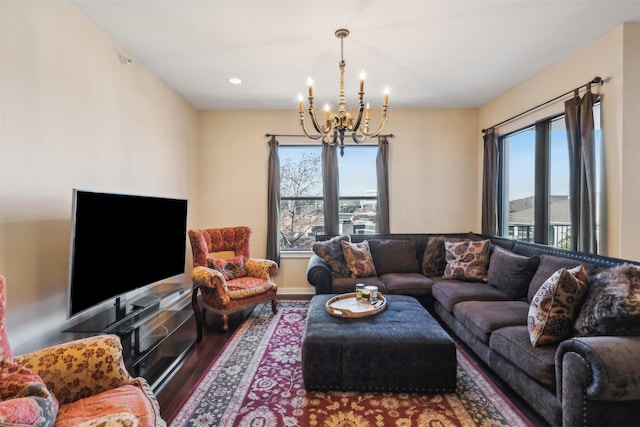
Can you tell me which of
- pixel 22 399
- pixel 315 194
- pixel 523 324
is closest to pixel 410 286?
pixel 523 324

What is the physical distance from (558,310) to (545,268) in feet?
2.95

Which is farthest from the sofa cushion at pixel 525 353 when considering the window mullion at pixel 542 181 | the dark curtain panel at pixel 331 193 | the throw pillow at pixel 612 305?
the dark curtain panel at pixel 331 193

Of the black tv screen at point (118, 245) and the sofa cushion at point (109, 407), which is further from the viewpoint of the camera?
the black tv screen at point (118, 245)

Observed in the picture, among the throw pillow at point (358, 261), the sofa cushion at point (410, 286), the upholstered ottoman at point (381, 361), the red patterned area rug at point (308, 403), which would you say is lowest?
the red patterned area rug at point (308, 403)

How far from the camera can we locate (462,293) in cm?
289

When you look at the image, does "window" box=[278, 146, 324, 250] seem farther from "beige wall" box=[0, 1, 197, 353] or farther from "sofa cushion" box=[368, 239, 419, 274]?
"beige wall" box=[0, 1, 197, 353]

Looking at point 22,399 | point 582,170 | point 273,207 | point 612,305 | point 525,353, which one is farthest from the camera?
point 273,207

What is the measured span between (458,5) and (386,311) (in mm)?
2526

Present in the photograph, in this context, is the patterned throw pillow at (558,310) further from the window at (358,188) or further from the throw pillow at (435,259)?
the window at (358,188)

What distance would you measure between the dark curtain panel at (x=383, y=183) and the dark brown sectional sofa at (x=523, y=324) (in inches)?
10.3

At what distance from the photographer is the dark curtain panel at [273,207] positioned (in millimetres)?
4328

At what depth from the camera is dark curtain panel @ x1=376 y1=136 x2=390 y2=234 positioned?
4379 mm

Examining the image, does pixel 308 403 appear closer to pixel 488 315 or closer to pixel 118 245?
pixel 488 315

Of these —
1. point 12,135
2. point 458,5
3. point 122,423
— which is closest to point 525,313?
point 458,5
